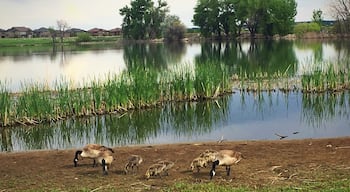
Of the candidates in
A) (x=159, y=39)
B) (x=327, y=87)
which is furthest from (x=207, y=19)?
(x=327, y=87)

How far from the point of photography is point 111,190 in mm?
7602

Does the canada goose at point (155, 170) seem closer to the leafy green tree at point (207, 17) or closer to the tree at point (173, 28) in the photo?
the leafy green tree at point (207, 17)

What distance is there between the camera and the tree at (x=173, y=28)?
363 ft

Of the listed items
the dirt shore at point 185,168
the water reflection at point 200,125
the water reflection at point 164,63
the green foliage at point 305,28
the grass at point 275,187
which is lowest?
the water reflection at point 200,125

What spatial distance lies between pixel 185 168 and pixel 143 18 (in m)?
103

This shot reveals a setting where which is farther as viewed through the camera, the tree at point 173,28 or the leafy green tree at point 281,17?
the tree at point 173,28

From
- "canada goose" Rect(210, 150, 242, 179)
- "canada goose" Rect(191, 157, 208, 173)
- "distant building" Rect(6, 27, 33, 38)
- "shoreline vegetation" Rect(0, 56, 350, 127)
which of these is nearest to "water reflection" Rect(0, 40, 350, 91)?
"shoreline vegetation" Rect(0, 56, 350, 127)

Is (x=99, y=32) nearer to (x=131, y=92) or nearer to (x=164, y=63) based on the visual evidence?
(x=164, y=63)

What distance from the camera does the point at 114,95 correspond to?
60.8 ft

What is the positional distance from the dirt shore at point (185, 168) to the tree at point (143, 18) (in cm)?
10014

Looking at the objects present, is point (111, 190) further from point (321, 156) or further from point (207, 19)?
point (207, 19)

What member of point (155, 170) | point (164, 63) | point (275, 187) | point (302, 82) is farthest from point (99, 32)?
point (275, 187)

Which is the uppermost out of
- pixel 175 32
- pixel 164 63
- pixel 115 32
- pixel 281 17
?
pixel 115 32

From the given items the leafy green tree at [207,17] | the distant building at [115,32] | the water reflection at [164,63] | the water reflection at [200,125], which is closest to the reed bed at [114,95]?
the water reflection at [200,125]
